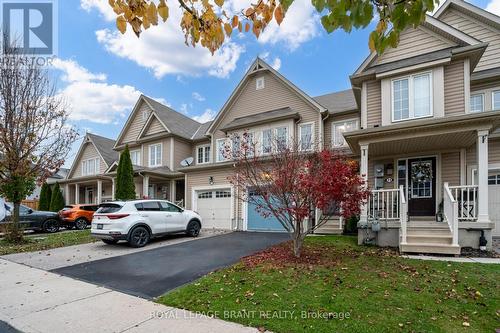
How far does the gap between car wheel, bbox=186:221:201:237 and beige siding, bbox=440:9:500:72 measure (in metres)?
13.9

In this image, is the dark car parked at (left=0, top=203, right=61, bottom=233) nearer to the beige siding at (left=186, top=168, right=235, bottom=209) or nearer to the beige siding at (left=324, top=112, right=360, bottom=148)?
the beige siding at (left=186, top=168, right=235, bottom=209)

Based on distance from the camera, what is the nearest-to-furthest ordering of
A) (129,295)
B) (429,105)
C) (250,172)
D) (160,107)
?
1. (129,295)
2. (250,172)
3. (429,105)
4. (160,107)

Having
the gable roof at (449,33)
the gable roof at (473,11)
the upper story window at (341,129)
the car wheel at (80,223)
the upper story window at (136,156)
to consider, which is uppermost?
the gable roof at (473,11)

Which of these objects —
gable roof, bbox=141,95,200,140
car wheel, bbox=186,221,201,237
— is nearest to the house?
gable roof, bbox=141,95,200,140

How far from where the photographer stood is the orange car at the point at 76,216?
56.2ft

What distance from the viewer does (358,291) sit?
16.3ft

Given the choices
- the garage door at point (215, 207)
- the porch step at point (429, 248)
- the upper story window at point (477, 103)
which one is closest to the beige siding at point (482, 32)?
the upper story window at point (477, 103)

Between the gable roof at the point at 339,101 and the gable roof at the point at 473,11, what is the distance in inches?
213

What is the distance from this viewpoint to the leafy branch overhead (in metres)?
2.48

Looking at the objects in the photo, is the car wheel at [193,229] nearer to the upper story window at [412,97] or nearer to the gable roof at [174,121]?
the gable roof at [174,121]

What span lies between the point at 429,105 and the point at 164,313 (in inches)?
431

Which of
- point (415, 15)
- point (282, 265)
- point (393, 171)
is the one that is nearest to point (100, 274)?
point (282, 265)

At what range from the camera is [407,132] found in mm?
9320

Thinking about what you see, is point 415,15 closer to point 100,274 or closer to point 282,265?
point 282,265
